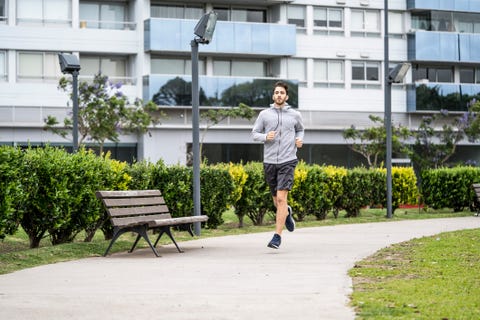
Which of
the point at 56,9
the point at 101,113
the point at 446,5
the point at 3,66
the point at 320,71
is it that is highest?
the point at 446,5

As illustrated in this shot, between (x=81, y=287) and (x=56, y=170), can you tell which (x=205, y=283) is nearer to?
(x=81, y=287)

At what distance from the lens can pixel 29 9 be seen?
4819 cm

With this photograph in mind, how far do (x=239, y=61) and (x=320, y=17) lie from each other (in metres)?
5.15

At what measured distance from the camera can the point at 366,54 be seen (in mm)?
55062

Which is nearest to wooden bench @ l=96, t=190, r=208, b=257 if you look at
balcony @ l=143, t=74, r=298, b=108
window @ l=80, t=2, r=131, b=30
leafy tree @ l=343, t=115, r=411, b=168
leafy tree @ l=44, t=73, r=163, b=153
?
leafy tree @ l=44, t=73, r=163, b=153

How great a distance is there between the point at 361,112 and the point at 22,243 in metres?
38.8

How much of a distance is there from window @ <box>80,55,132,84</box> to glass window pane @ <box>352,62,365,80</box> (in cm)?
1175

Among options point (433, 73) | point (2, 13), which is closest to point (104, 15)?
point (2, 13)

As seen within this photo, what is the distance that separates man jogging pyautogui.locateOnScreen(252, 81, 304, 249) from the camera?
1467cm

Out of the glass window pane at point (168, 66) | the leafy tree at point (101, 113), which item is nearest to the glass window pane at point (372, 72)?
the glass window pane at point (168, 66)

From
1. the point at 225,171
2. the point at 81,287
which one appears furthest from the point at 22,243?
the point at 81,287

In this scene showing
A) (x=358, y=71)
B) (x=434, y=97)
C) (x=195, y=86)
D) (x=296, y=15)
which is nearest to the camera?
(x=195, y=86)

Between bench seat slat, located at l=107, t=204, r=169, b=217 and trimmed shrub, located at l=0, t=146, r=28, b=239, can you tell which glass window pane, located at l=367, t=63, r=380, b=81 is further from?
trimmed shrub, located at l=0, t=146, r=28, b=239

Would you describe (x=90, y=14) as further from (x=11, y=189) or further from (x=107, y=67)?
(x=11, y=189)
